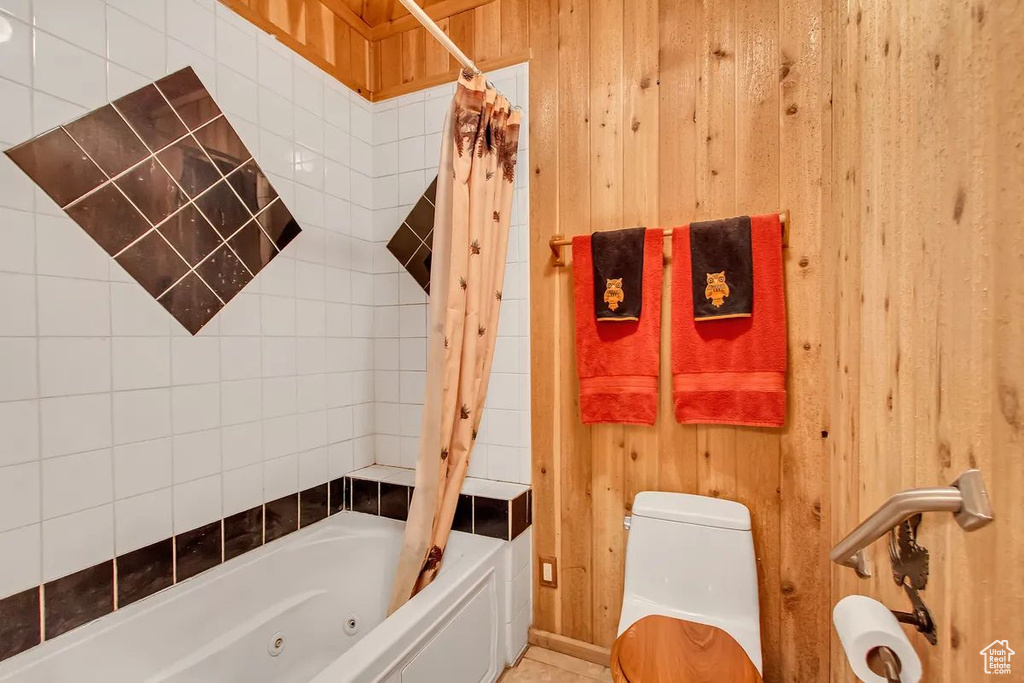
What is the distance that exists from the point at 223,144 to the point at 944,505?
2000 mm

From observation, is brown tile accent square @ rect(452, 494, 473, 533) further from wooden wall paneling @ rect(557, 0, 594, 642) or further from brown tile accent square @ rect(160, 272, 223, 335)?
brown tile accent square @ rect(160, 272, 223, 335)

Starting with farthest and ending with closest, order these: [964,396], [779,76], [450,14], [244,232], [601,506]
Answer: [450,14]
[601,506]
[244,232]
[779,76]
[964,396]

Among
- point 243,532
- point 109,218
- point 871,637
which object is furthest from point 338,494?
point 871,637

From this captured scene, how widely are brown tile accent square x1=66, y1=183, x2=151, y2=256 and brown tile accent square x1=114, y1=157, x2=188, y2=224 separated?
3 centimetres

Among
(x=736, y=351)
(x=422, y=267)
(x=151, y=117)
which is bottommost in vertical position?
(x=736, y=351)

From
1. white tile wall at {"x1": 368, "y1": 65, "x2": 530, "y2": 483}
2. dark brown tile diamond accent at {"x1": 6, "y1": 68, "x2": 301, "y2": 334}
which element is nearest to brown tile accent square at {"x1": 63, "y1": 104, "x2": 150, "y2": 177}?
dark brown tile diamond accent at {"x1": 6, "y1": 68, "x2": 301, "y2": 334}

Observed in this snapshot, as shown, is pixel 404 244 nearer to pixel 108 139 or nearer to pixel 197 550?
pixel 108 139

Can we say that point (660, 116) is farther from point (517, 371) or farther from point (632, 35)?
point (517, 371)

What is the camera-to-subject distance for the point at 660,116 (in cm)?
161

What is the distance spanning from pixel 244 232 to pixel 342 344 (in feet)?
2.00

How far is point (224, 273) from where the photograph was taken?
1526 millimetres

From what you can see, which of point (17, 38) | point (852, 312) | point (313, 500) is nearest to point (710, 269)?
point (852, 312)

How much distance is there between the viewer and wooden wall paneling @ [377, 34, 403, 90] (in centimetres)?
211

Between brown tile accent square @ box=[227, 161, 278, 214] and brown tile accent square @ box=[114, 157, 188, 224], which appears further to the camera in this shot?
brown tile accent square @ box=[227, 161, 278, 214]
